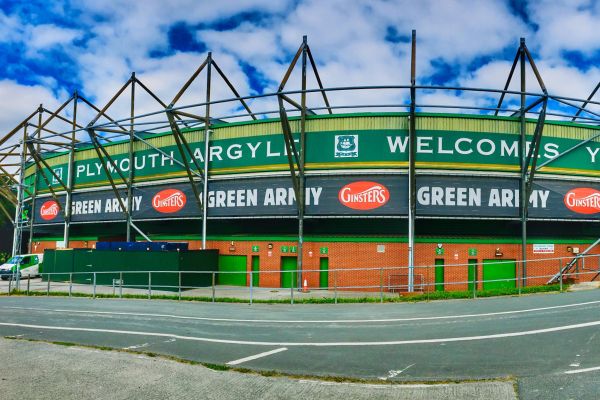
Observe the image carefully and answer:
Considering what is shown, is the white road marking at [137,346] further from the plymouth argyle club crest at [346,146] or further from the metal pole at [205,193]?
the metal pole at [205,193]

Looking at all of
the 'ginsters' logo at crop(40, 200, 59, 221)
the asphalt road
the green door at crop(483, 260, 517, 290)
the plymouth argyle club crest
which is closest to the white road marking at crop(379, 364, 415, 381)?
the asphalt road

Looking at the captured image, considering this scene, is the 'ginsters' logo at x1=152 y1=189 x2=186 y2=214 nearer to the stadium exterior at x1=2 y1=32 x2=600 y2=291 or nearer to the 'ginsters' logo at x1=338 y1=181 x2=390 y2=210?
the stadium exterior at x1=2 y1=32 x2=600 y2=291

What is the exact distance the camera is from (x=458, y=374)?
7504 mm

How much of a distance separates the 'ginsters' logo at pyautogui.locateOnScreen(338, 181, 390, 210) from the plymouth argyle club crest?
1.82 metres

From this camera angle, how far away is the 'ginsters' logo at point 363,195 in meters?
27.1

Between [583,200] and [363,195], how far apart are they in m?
13.3

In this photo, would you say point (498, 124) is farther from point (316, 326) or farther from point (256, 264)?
point (316, 326)

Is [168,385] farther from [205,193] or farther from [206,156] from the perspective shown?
[206,156]

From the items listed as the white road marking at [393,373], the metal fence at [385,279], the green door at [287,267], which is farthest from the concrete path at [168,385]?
the green door at [287,267]

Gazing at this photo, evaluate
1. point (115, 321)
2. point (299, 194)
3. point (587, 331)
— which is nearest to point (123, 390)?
point (115, 321)

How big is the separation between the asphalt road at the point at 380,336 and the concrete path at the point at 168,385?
628 millimetres

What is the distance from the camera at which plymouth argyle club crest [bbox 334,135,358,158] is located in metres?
27.8

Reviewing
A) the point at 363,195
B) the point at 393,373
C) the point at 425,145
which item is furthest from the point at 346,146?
the point at 393,373

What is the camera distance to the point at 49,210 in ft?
139
